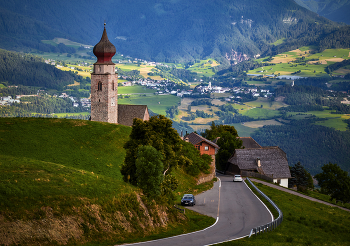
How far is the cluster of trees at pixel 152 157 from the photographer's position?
3234 cm

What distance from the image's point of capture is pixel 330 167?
3356 inches

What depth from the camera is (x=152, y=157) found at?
107 ft

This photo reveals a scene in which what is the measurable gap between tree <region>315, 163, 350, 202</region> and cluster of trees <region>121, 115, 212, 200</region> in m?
52.0

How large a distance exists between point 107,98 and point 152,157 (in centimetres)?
5050

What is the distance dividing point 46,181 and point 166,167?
13139 millimetres

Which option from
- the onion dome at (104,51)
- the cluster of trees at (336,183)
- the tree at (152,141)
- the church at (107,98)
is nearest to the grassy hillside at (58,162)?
the tree at (152,141)

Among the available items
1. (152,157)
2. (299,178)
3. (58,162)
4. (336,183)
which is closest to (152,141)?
(152,157)

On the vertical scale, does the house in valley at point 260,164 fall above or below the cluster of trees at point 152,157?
below

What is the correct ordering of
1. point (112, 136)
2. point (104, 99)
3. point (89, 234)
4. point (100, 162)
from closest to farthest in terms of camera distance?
point (89, 234), point (100, 162), point (112, 136), point (104, 99)

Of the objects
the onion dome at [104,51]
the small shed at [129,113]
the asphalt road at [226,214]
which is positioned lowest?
the asphalt road at [226,214]

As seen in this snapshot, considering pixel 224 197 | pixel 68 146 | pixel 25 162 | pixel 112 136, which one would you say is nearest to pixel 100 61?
pixel 112 136

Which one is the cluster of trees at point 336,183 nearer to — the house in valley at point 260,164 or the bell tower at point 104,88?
the house in valley at point 260,164

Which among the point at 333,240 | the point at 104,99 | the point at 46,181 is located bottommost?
the point at 333,240

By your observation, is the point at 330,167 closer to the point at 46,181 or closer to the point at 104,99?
the point at 104,99
